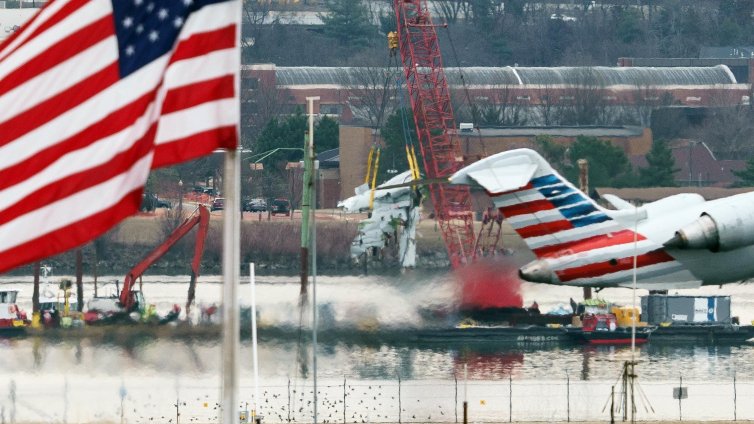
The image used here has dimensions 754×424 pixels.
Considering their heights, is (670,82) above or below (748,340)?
above

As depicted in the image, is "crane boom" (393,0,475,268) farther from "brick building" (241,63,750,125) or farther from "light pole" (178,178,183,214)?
"brick building" (241,63,750,125)

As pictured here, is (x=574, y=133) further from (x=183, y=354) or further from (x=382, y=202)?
(x=183, y=354)

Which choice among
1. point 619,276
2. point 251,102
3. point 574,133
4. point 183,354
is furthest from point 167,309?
point 251,102

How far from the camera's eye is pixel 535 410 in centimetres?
5616

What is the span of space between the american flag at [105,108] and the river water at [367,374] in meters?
35.2

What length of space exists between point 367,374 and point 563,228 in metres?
11.5

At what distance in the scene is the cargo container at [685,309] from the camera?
265 feet

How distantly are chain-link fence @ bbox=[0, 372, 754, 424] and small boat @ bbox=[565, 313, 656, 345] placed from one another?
1439cm

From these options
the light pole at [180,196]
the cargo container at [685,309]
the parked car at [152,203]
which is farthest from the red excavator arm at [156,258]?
the light pole at [180,196]

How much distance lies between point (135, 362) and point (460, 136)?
237ft

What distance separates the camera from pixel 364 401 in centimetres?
5831

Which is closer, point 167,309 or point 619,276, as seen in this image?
point 619,276

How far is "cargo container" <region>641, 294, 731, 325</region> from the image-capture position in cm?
8088

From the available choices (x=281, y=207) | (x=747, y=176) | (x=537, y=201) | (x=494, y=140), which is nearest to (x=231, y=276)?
(x=537, y=201)
